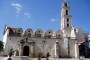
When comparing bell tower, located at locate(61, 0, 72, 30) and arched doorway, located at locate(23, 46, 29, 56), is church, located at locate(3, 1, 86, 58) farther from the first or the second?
bell tower, located at locate(61, 0, 72, 30)

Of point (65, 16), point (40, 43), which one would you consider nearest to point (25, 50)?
point (40, 43)

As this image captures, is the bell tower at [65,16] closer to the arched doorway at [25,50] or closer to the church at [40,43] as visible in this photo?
the church at [40,43]

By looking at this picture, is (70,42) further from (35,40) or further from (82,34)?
(82,34)

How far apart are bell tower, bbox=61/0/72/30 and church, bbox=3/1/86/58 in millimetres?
2868

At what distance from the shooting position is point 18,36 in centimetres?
6097

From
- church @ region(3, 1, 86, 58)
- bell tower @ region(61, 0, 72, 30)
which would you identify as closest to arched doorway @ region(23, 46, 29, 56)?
church @ region(3, 1, 86, 58)

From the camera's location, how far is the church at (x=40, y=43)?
196ft

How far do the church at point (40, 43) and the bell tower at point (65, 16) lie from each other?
287cm

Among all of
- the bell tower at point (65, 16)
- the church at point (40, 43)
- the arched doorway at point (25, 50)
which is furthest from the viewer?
the bell tower at point (65, 16)

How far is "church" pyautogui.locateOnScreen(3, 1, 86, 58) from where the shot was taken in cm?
5969

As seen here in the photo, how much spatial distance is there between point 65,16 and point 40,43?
47.7 feet

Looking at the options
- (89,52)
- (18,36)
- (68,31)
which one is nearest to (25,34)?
(18,36)

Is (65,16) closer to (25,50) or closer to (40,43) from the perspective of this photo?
(40,43)

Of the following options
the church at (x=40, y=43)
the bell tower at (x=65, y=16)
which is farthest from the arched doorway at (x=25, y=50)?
the bell tower at (x=65, y=16)
